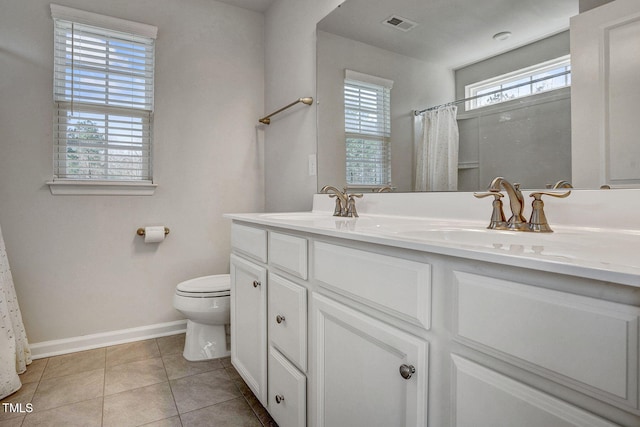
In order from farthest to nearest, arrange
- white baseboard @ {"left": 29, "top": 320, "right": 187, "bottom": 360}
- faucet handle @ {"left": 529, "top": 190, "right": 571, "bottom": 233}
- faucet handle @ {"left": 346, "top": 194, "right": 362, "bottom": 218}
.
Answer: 1. white baseboard @ {"left": 29, "top": 320, "right": 187, "bottom": 360}
2. faucet handle @ {"left": 346, "top": 194, "right": 362, "bottom": 218}
3. faucet handle @ {"left": 529, "top": 190, "right": 571, "bottom": 233}

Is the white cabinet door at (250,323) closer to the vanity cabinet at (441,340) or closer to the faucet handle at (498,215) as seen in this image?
the vanity cabinet at (441,340)

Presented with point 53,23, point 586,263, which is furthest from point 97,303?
point 586,263

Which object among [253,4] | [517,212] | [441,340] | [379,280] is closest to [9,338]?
[379,280]

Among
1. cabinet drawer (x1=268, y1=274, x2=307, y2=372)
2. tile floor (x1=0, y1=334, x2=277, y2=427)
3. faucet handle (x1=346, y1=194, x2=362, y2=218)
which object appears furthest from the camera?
faucet handle (x1=346, y1=194, x2=362, y2=218)

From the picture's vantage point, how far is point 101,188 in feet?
7.22

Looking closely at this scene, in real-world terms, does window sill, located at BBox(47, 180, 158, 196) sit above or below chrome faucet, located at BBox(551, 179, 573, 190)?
above

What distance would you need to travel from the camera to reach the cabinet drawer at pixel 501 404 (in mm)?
480

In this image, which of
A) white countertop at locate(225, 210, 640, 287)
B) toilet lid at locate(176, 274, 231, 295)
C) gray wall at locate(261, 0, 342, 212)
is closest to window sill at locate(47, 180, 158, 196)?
toilet lid at locate(176, 274, 231, 295)

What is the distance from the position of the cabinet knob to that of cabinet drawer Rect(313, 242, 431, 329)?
3.7 inches

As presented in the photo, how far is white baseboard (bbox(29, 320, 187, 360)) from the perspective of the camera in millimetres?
2072

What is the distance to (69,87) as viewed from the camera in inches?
82.6

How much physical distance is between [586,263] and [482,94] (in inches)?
34.9

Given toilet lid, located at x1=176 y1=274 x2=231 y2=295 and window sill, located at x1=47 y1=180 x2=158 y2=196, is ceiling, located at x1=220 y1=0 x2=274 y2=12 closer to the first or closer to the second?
window sill, located at x1=47 y1=180 x2=158 y2=196

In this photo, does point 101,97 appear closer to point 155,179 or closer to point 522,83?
point 155,179
